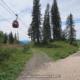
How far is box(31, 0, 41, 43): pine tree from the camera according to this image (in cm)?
9294

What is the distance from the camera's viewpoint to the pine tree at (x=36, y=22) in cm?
9294

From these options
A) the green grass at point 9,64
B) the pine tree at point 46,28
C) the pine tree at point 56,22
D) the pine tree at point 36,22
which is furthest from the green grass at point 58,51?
the pine tree at point 56,22

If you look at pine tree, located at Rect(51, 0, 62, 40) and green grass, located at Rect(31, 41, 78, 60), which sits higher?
pine tree, located at Rect(51, 0, 62, 40)

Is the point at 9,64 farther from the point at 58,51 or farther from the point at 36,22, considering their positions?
the point at 36,22

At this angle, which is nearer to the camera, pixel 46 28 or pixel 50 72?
pixel 50 72

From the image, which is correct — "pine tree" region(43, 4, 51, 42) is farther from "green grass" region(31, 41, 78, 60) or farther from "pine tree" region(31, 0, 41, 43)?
"green grass" region(31, 41, 78, 60)

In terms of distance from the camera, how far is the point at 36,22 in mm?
93688

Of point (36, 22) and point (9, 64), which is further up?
point (36, 22)

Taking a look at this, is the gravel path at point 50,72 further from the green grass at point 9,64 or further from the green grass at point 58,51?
the green grass at point 58,51

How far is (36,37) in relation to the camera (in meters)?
93.1

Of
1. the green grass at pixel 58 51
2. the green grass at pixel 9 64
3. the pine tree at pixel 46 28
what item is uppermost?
the pine tree at pixel 46 28

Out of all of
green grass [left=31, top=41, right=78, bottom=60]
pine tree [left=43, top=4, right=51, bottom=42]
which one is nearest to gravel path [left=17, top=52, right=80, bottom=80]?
green grass [left=31, top=41, right=78, bottom=60]

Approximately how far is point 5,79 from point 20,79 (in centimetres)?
78

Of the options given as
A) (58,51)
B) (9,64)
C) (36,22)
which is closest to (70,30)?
(36,22)
